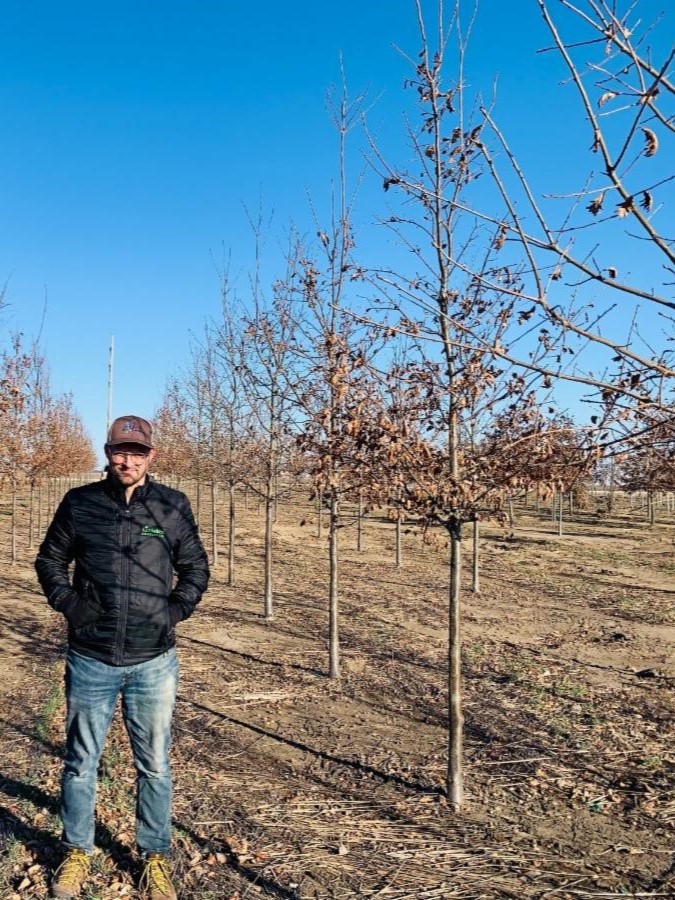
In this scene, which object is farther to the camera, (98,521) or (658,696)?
(658,696)

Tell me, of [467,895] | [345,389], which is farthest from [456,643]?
[345,389]

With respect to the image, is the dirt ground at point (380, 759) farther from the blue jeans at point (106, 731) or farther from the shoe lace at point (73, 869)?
the blue jeans at point (106, 731)

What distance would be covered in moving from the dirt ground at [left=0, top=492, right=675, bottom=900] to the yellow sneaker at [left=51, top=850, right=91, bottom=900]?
0.09 m

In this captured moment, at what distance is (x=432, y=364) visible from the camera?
4.62 meters

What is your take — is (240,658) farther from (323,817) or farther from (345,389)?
(345,389)

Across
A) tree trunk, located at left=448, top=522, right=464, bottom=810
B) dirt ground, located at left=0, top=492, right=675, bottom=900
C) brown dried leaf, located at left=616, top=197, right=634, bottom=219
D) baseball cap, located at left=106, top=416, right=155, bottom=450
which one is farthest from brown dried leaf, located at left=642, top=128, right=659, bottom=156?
dirt ground, located at left=0, top=492, right=675, bottom=900

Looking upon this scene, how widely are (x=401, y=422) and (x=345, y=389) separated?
55 centimetres

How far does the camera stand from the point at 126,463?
3303 millimetres

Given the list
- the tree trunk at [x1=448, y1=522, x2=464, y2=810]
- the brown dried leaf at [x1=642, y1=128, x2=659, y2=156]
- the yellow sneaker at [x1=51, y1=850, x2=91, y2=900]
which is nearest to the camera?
the brown dried leaf at [x1=642, y1=128, x2=659, y2=156]

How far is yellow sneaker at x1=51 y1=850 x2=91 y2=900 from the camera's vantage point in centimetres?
310

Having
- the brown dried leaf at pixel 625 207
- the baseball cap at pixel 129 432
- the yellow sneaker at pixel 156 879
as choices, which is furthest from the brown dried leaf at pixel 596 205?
the yellow sneaker at pixel 156 879

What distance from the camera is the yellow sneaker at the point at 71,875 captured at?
3100 millimetres

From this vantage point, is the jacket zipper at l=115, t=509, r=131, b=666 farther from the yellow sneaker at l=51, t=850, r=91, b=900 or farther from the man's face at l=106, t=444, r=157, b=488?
the yellow sneaker at l=51, t=850, r=91, b=900

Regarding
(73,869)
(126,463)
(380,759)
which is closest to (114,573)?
(126,463)
